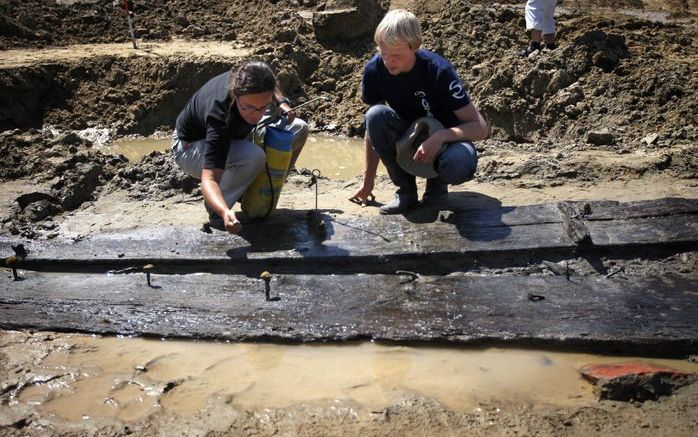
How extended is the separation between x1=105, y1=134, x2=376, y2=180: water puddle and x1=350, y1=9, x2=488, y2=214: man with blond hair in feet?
7.02

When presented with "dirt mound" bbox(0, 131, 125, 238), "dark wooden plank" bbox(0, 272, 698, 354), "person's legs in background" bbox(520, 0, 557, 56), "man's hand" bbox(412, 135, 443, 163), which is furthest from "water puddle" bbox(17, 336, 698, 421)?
"person's legs in background" bbox(520, 0, 557, 56)

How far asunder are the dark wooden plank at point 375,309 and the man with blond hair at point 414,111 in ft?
2.57

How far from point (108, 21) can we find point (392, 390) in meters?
9.92

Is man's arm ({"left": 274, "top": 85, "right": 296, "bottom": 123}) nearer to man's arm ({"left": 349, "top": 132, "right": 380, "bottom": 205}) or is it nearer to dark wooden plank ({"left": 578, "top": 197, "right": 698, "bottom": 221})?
man's arm ({"left": 349, "top": 132, "right": 380, "bottom": 205})

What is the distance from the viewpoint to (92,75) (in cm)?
951

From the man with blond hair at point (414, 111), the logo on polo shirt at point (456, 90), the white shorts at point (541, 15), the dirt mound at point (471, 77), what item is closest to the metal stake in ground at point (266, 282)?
the man with blond hair at point (414, 111)

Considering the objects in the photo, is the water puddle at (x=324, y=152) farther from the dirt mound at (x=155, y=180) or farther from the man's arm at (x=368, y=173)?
the man's arm at (x=368, y=173)

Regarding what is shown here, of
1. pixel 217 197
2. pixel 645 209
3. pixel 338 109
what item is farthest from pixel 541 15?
pixel 217 197

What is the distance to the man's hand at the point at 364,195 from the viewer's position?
4762 millimetres

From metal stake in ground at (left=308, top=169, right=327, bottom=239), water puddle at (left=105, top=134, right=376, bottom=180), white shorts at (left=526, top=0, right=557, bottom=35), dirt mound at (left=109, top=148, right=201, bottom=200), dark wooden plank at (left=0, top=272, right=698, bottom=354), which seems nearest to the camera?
dark wooden plank at (left=0, top=272, right=698, bottom=354)

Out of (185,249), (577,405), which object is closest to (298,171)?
(185,249)

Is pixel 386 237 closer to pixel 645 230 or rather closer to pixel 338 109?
pixel 645 230

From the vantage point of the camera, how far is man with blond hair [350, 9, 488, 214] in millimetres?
3824

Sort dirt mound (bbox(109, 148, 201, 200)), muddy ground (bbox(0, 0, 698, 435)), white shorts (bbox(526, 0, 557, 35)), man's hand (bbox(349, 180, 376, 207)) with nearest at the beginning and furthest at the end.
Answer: muddy ground (bbox(0, 0, 698, 435)) → man's hand (bbox(349, 180, 376, 207)) → dirt mound (bbox(109, 148, 201, 200)) → white shorts (bbox(526, 0, 557, 35))
